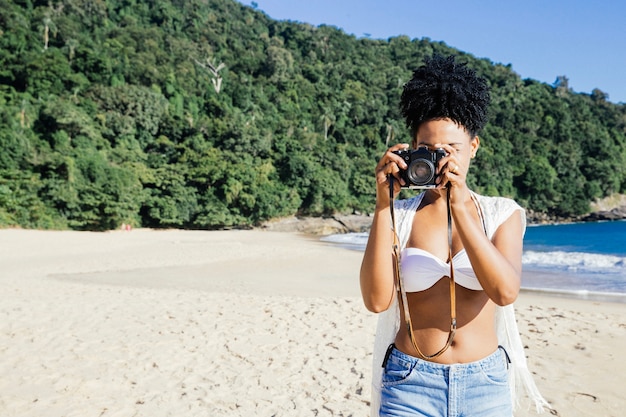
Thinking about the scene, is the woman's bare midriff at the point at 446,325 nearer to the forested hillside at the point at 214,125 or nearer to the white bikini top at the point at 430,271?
the white bikini top at the point at 430,271

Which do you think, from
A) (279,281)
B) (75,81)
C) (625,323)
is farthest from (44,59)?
(625,323)

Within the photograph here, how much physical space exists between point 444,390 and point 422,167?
60cm

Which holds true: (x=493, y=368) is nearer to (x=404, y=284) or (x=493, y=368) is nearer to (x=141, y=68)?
(x=404, y=284)

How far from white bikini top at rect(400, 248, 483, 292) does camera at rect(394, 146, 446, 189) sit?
0.71ft

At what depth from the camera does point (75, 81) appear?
156 ft

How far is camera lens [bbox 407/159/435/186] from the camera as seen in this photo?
120 cm

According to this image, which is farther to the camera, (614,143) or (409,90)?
(614,143)

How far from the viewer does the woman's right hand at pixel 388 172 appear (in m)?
1.25

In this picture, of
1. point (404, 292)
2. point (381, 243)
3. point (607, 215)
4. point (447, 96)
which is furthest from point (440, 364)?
point (607, 215)

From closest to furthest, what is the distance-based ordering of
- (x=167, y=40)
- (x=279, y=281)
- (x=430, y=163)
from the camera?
(x=430, y=163)
(x=279, y=281)
(x=167, y=40)

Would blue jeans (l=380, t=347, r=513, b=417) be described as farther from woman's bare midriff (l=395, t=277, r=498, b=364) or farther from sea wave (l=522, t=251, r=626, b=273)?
sea wave (l=522, t=251, r=626, b=273)

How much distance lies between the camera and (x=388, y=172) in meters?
1.26

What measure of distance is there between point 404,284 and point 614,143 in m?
88.2

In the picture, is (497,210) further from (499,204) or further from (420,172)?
(420,172)
